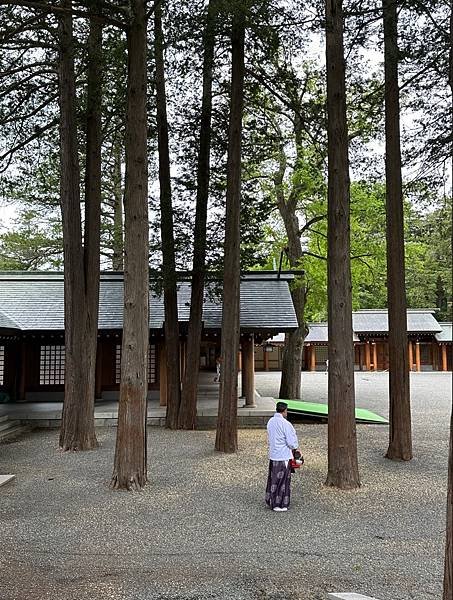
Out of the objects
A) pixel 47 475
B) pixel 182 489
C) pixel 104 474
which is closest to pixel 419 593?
pixel 182 489

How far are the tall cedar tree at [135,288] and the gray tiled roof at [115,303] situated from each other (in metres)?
6.05

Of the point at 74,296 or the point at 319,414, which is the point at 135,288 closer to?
the point at 74,296

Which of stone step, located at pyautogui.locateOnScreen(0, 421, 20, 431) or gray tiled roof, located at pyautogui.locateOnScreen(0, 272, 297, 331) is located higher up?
gray tiled roof, located at pyautogui.locateOnScreen(0, 272, 297, 331)

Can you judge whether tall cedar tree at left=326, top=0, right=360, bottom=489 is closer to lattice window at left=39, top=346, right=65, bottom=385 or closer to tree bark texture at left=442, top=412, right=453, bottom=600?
tree bark texture at left=442, top=412, right=453, bottom=600

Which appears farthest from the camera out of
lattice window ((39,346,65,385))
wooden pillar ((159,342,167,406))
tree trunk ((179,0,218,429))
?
lattice window ((39,346,65,385))

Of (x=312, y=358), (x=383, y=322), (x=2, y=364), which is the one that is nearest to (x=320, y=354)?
(x=312, y=358)

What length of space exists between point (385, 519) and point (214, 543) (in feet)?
7.01

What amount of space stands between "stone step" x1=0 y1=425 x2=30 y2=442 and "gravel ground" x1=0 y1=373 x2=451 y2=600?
6.38 ft

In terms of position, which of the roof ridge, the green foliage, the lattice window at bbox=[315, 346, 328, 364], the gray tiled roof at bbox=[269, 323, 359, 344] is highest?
the green foliage

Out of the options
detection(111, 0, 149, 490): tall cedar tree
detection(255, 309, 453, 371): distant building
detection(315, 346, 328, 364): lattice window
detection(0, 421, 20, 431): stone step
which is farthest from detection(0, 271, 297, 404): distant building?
detection(315, 346, 328, 364): lattice window

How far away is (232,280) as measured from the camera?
9969 mm

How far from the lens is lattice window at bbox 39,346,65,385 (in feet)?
53.6

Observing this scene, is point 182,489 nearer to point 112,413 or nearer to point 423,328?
point 112,413

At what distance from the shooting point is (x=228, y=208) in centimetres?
1009
